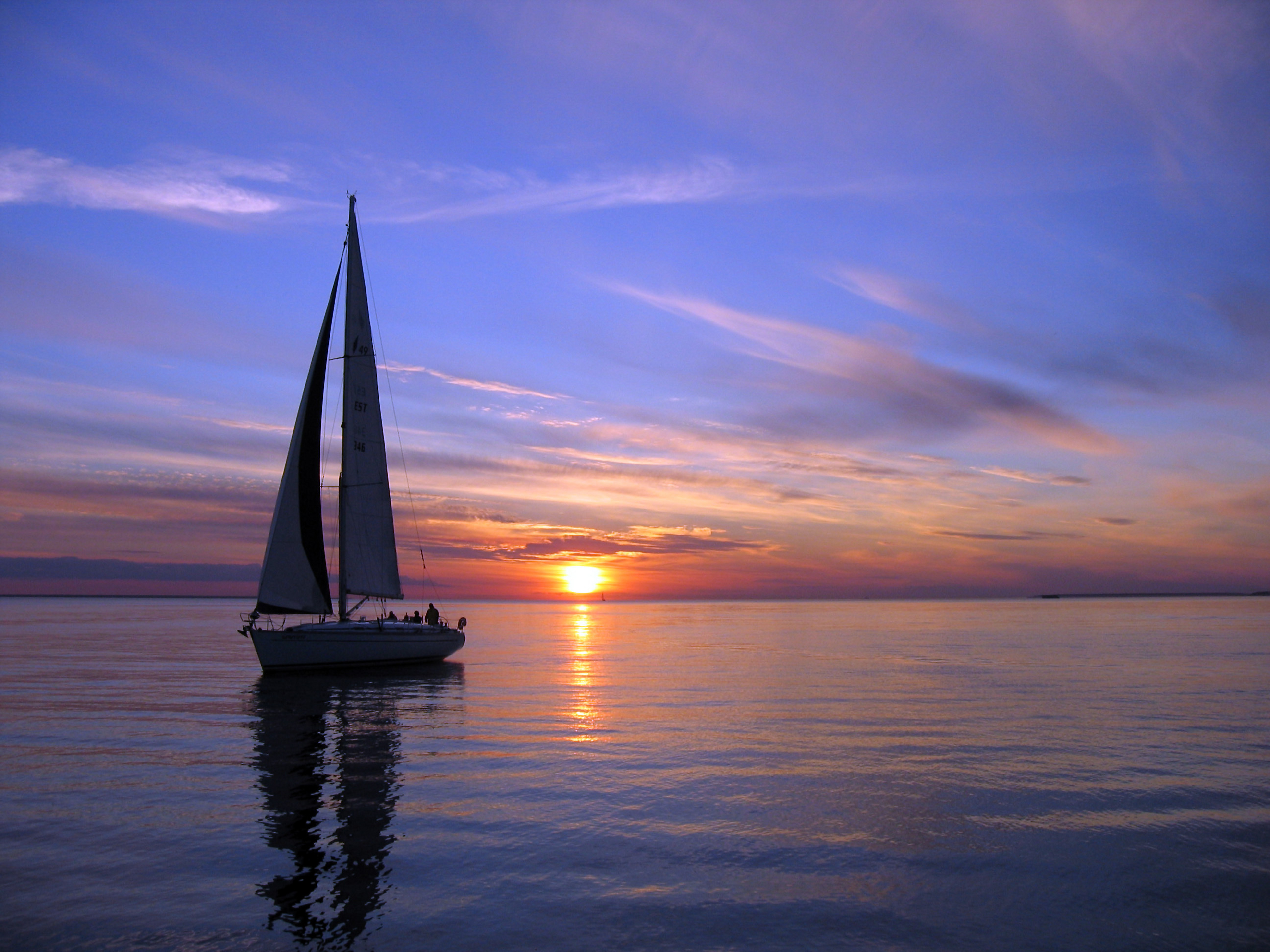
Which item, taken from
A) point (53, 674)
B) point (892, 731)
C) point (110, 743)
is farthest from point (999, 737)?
point (53, 674)

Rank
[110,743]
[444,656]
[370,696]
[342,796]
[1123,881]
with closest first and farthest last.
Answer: [1123,881] → [342,796] → [110,743] → [370,696] → [444,656]

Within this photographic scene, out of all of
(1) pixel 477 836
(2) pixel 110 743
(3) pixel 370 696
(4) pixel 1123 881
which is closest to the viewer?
(4) pixel 1123 881

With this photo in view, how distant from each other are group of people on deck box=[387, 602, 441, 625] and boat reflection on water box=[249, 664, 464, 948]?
10.3 meters

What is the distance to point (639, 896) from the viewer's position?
11.2 meters

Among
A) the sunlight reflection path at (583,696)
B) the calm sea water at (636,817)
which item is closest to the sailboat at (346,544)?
the calm sea water at (636,817)

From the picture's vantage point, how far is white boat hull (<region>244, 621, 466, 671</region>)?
36688mm

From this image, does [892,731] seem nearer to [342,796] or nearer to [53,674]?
[342,796]

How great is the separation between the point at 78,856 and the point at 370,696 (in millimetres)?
20587

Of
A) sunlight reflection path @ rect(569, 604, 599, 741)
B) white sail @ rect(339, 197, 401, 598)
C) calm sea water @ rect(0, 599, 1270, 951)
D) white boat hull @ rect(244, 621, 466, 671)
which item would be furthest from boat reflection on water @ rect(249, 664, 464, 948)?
white sail @ rect(339, 197, 401, 598)

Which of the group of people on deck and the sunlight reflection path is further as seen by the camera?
the group of people on deck

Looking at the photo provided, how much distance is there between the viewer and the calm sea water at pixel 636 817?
409 inches

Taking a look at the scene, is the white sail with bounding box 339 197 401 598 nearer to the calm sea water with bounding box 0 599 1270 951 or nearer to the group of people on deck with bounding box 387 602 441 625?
the group of people on deck with bounding box 387 602 441 625

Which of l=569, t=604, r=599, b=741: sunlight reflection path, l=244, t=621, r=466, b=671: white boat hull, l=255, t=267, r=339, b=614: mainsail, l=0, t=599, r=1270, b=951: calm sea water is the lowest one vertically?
l=569, t=604, r=599, b=741: sunlight reflection path

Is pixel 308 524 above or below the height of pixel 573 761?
above
